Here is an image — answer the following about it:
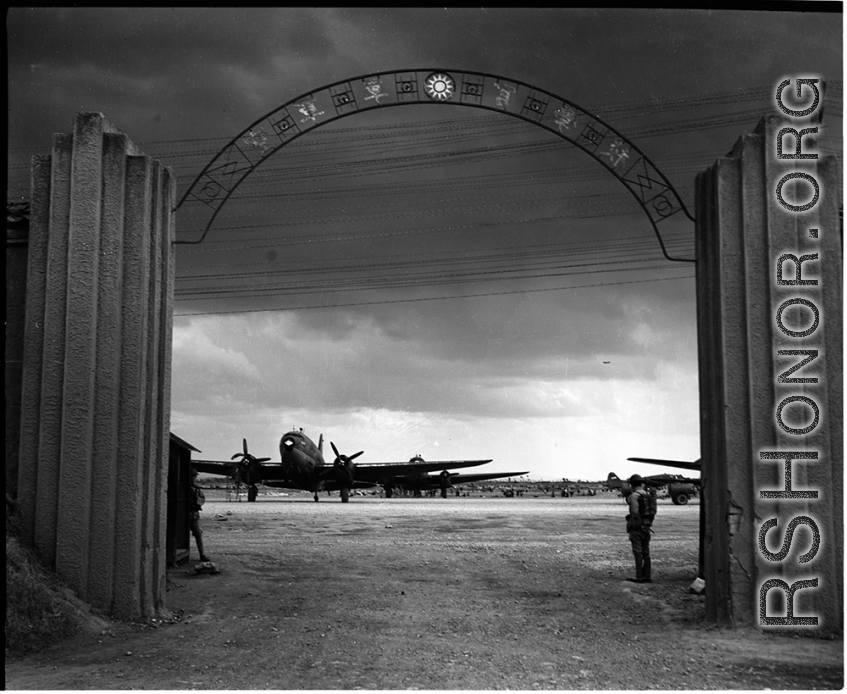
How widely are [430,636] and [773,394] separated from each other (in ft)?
16.4

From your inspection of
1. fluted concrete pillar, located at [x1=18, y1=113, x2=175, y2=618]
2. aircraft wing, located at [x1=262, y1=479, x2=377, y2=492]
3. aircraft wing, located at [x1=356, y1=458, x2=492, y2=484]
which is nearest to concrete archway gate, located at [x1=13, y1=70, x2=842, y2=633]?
fluted concrete pillar, located at [x1=18, y1=113, x2=175, y2=618]

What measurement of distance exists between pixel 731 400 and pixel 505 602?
451 cm

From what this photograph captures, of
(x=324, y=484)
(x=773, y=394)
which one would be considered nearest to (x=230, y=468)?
(x=324, y=484)

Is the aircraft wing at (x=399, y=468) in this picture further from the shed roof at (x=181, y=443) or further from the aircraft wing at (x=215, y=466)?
the shed roof at (x=181, y=443)

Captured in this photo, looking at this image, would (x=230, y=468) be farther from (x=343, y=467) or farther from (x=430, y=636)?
(x=430, y=636)

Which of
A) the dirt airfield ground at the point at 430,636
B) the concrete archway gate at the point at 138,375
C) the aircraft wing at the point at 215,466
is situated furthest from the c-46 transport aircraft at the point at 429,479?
the concrete archway gate at the point at 138,375

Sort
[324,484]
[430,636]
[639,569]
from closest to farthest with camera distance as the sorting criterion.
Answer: [430,636], [639,569], [324,484]

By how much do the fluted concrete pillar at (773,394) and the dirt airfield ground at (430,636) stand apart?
650mm

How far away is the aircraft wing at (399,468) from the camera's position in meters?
51.4

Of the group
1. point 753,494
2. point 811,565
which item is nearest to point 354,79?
point 753,494

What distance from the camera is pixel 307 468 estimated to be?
138 feet

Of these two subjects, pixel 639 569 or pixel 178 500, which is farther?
pixel 178 500

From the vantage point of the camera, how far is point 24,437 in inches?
359

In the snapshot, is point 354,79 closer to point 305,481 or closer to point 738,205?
point 738,205
